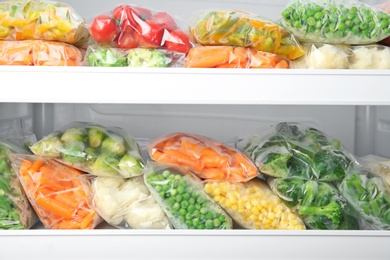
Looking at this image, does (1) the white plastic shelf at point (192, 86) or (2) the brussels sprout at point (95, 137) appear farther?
(2) the brussels sprout at point (95, 137)

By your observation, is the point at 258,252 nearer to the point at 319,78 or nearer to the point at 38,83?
the point at 319,78

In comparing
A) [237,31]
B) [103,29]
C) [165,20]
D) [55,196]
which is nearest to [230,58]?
[237,31]

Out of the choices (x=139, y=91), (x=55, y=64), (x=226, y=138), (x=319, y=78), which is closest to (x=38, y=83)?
(x=55, y=64)

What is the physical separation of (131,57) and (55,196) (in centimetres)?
39

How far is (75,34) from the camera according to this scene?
1.41 m

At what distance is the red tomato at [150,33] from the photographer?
1405 mm

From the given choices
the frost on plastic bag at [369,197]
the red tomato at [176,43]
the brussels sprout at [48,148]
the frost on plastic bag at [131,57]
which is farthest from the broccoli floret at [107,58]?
the frost on plastic bag at [369,197]

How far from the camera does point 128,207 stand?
1441 millimetres

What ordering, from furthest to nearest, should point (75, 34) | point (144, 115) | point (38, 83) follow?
1. point (144, 115)
2. point (75, 34)
3. point (38, 83)

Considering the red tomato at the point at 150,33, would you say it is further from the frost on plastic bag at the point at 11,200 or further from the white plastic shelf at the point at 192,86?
the frost on plastic bag at the point at 11,200

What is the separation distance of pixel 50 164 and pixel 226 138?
646mm


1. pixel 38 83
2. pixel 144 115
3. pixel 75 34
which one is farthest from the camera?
pixel 144 115

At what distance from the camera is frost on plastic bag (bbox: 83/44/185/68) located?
1393 millimetres

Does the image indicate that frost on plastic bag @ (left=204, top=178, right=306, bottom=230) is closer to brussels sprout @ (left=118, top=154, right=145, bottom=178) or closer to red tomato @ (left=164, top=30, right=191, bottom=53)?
brussels sprout @ (left=118, top=154, right=145, bottom=178)
